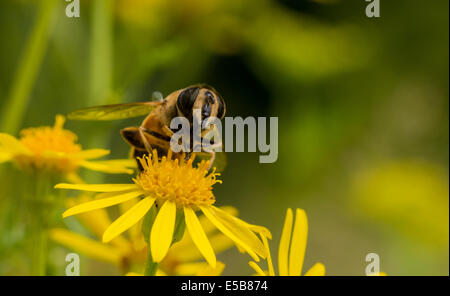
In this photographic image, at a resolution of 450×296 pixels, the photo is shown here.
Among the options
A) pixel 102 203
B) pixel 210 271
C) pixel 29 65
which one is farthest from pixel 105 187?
pixel 29 65

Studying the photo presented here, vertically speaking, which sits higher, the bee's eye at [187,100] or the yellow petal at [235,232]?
the bee's eye at [187,100]

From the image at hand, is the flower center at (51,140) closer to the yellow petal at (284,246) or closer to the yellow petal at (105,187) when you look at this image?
the yellow petal at (105,187)

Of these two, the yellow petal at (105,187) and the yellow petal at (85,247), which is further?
the yellow petal at (85,247)

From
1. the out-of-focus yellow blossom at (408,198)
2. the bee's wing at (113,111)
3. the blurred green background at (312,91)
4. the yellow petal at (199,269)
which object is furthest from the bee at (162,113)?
the out-of-focus yellow blossom at (408,198)

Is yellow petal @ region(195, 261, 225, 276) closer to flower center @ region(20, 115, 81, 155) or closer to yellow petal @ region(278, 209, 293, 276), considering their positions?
yellow petal @ region(278, 209, 293, 276)

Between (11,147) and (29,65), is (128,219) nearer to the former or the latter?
(11,147)

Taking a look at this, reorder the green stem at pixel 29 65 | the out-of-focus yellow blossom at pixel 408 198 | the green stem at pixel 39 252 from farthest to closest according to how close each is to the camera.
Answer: the out-of-focus yellow blossom at pixel 408 198 < the green stem at pixel 29 65 < the green stem at pixel 39 252
